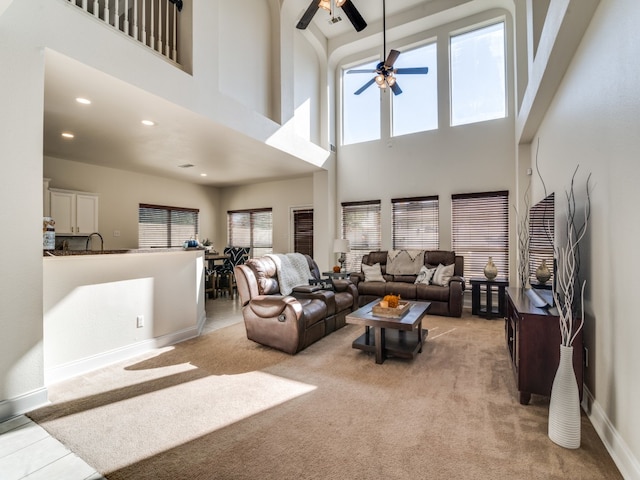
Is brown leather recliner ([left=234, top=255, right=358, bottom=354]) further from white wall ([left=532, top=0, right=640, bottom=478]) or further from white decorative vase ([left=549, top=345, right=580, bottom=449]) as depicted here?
white wall ([left=532, top=0, right=640, bottom=478])

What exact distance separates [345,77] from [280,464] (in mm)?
7503

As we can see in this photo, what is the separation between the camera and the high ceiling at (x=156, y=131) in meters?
3.12

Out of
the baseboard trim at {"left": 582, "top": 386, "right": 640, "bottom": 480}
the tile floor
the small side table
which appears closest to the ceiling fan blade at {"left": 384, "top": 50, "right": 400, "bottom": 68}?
the small side table

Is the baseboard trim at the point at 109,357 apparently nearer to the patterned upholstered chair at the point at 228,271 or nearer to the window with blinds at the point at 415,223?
the patterned upholstered chair at the point at 228,271

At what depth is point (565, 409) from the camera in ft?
6.03

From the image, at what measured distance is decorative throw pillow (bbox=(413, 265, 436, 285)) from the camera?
17.7 feet

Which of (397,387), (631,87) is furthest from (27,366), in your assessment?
(631,87)

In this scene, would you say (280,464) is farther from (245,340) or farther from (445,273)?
(445,273)

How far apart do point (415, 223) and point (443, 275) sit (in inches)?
55.4

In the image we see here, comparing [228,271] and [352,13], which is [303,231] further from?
[352,13]

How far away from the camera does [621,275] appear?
1764 millimetres

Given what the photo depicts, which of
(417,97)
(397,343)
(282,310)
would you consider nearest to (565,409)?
(397,343)

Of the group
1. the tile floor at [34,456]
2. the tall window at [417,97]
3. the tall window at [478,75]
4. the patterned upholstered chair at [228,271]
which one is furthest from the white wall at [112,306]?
the tall window at [478,75]

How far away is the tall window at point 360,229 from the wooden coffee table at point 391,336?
127 inches
